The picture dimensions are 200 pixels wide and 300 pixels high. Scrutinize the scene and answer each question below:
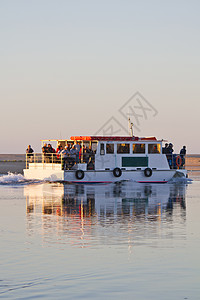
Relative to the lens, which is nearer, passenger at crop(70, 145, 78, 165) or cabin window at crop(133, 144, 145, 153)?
passenger at crop(70, 145, 78, 165)

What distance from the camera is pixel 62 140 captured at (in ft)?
141

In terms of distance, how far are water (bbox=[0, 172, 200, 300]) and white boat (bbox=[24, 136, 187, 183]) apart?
1592 cm

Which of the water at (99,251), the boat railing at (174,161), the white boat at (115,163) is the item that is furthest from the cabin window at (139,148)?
the water at (99,251)

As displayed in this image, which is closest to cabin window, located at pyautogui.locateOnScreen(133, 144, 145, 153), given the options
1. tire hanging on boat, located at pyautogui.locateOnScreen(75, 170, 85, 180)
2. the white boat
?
the white boat

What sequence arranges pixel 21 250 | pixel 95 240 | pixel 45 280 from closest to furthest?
1. pixel 45 280
2. pixel 21 250
3. pixel 95 240

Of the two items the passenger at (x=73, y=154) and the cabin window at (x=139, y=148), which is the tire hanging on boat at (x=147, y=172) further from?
the passenger at (x=73, y=154)

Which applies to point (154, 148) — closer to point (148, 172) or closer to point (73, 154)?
point (148, 172)

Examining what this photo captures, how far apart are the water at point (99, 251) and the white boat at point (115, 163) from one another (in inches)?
627

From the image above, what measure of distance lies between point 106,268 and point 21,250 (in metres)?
2.54

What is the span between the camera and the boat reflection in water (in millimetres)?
15375

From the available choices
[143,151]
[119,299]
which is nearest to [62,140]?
[143,151]

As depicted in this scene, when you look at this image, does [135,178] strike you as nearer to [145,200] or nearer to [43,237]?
[145,200]

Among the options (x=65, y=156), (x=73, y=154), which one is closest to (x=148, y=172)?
(x=73, y=154)

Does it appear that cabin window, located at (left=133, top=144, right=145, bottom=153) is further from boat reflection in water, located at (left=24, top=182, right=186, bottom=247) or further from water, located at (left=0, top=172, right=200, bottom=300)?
water, located at (left=0, top=172, right=200, bottom=300)
